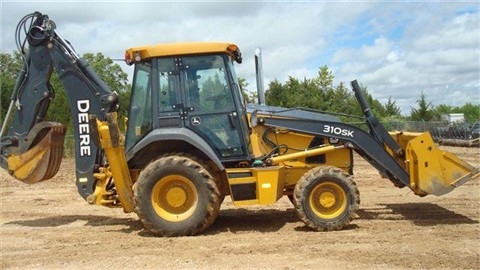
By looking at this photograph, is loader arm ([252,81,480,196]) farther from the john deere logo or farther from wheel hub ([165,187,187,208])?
wheel hub ([165,187,187,208])

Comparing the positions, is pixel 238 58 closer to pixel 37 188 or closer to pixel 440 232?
pixel 440 232

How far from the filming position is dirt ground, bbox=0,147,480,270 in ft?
20.4

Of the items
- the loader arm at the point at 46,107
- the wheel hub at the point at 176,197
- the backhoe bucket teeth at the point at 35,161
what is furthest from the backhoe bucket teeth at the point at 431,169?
the backhoe bucket teeth at the point at 35,161

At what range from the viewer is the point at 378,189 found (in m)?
11.9

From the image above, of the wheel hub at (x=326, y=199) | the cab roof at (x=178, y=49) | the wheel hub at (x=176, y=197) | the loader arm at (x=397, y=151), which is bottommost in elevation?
the wheel hub at (x=326, y=199)

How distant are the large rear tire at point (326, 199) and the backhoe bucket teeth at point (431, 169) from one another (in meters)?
0.91

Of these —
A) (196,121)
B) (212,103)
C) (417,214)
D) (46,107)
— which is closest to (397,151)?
(417,214)

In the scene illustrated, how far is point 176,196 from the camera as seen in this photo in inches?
303

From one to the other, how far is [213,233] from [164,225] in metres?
0.69

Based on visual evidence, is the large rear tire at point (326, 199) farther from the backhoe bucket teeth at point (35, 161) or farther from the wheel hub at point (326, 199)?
the backhoe bucket teeth at point (35, 161)

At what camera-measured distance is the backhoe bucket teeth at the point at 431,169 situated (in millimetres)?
7809

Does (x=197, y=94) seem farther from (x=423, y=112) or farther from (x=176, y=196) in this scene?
(x=423, y=112)

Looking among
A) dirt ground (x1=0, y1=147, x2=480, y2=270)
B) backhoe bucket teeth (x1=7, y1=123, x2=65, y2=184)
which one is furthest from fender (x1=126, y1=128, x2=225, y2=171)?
backhoe bucket teeth (x1=7, y1=123, x2=65, y2=184)

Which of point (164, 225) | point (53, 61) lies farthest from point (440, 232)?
point (53, 61)
